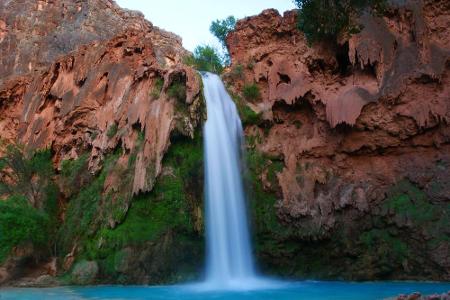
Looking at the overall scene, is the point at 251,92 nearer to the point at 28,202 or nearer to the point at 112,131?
the point at 112,131

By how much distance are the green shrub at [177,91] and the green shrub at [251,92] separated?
382cm

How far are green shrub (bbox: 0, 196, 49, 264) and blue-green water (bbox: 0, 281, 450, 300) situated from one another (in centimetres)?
227

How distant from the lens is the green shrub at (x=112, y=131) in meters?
20.1

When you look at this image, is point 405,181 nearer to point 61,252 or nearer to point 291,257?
point 291,257

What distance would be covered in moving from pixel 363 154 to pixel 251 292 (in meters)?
8.14

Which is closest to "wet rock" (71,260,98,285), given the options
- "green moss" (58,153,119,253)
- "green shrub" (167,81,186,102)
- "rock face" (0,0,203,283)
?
"rock face" (0,0,203,283)

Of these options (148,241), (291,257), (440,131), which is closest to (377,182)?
(440,131)

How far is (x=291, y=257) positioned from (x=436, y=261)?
206 inches

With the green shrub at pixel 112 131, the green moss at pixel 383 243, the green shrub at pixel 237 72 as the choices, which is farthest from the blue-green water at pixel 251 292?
the green shrub at pixel 237 72

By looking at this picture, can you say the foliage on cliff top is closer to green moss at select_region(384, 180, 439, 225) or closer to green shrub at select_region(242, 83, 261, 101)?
green shrub at select_region(242, 83, 261, 101)

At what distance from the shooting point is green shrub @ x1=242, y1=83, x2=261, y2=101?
21.0 metres

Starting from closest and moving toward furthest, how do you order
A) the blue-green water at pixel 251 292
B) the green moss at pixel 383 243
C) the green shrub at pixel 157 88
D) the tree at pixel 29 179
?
1. the blue-green water at pixel 251 292
2. the green moss at pixel 383 243
3. the green shrub at pixel 157 88
4. the tree at pixel 29 179

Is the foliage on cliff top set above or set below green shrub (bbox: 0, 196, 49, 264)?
above

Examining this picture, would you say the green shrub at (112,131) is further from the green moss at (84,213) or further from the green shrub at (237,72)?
the green shrub at (237,72)
